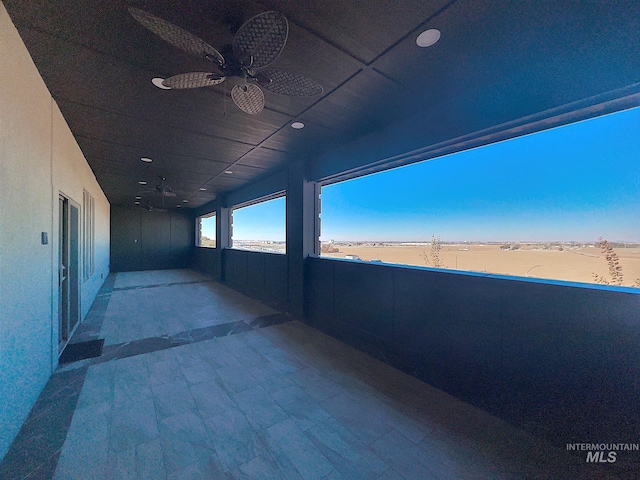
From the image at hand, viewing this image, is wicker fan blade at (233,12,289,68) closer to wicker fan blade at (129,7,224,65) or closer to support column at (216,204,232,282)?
wicker fan blade at (129,7,224,65)

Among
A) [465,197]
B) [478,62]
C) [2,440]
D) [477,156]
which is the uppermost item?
[478,62]

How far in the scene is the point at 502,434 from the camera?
1.83 meters

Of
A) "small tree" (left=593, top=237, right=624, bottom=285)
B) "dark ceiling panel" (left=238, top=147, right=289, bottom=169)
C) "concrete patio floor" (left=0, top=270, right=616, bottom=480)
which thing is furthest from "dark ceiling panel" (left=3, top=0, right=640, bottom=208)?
"concrete patio floor" (left=0, top=270, right=616, bottom=480)

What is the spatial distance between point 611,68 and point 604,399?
2.20 meters

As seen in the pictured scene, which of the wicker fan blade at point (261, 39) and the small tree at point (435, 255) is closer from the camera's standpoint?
the wicker fan blade at point (261, 39)

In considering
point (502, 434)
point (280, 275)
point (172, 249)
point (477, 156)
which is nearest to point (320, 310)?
point (280, 275)

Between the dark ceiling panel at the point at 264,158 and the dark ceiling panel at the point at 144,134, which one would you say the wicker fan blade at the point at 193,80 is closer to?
the dark ceiling panel at the point at 144,134

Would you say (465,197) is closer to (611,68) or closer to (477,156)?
(477,156)

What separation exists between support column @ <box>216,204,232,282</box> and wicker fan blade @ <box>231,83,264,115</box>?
6224mm

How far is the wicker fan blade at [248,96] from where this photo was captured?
1.73 metres

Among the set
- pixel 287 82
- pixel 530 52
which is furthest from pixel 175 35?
pixel 530 52

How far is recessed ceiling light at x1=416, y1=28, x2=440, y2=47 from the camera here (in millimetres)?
1602

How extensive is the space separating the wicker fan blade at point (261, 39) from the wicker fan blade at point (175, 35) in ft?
0.52

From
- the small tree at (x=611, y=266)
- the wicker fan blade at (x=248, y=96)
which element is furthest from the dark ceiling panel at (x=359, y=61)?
the small tree at (x=611, y=266)
